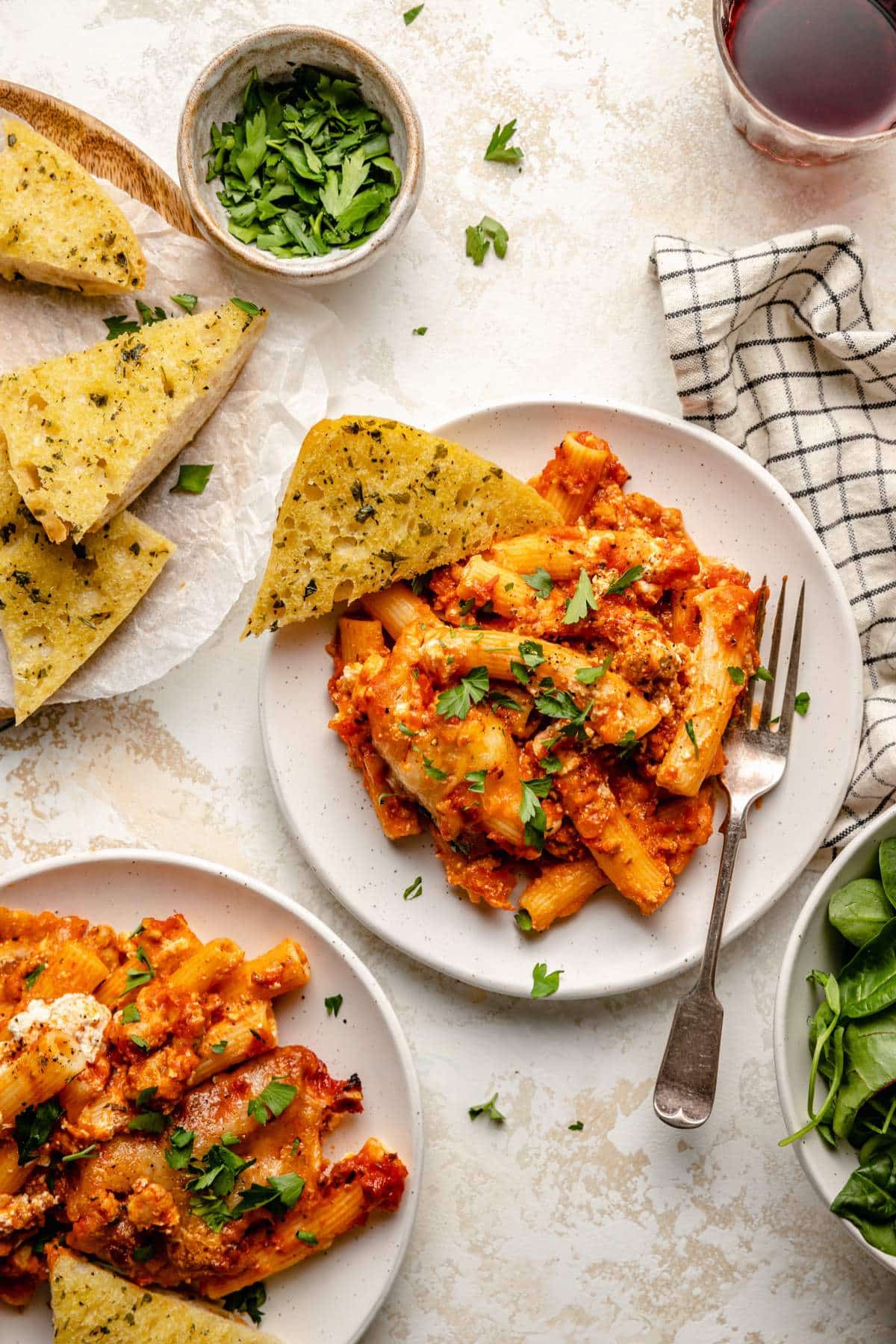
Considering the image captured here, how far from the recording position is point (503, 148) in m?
2.92

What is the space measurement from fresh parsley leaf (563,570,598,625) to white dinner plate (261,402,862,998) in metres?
0.42

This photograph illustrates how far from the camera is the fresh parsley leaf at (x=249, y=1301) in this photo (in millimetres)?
2596

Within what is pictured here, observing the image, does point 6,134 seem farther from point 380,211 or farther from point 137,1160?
point 137,1160

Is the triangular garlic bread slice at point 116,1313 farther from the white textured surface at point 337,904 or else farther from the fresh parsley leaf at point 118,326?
the fresh parsley leaf at point 118,326

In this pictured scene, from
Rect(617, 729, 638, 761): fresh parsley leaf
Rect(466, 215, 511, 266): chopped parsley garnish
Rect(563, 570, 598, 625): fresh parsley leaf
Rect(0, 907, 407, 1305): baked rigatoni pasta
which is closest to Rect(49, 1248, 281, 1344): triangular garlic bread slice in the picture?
Rect(0, 907, 407, 1305): baked rigatoni pasta

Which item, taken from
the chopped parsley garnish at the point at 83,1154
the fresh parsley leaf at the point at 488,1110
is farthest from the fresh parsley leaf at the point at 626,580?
the chopped parsley garnish at the point at 83,1154

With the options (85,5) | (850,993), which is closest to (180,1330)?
(850,993)

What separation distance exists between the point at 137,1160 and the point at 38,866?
2.29ft

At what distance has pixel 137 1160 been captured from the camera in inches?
97.0

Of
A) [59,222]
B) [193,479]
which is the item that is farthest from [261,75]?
[193,479]

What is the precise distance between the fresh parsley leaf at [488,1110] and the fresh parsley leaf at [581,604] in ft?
4.00

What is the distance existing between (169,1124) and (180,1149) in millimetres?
70

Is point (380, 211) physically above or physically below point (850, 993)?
above

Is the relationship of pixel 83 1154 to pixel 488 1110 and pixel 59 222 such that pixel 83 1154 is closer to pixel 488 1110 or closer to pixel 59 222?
pixel 488 1110
